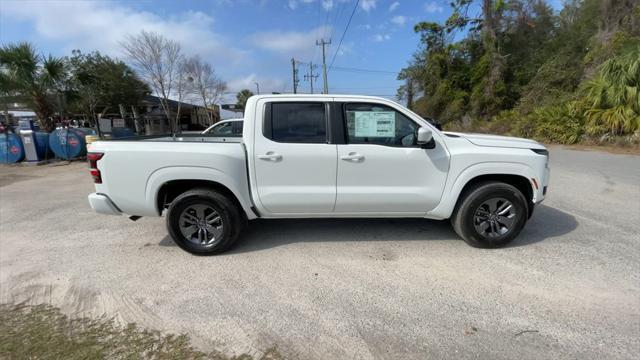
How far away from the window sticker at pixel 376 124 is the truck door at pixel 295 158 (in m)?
0.37

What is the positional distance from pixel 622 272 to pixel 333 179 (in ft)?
9.90

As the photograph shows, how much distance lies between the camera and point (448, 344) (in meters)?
2.21

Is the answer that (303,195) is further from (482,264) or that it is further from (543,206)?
(543,206)

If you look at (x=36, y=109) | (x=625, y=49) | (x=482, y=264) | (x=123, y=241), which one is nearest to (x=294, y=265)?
(x=482, y=264)

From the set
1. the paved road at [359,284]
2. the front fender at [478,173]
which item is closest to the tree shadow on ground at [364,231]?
the paved road at [359,284]

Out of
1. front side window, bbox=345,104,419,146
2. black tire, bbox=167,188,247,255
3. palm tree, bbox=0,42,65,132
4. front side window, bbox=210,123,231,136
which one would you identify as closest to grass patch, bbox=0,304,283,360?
black tire, bbox=167,188,247,255

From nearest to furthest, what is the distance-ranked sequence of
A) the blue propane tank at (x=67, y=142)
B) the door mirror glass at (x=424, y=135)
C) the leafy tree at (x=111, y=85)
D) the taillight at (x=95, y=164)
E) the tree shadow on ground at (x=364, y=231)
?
the door mirror glass at (x=424, y=135)
the taillight at (x=95, y=164)
the tree shadow on ground at (x=364, y=231)
the blue propane tank at (x=67, y=142)
the leafy tree at (x=111, y=85)

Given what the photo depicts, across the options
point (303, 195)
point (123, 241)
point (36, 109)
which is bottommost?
point (123, 241)

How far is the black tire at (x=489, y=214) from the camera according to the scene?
348cm

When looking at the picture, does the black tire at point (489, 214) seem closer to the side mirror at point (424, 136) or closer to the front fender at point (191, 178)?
the side mirror at point (424, 136)

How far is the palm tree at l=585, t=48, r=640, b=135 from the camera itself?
1141 cm

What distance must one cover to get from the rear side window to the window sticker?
393 millimetres

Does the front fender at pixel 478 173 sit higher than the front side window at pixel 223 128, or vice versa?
the front side window at pixel 223 128

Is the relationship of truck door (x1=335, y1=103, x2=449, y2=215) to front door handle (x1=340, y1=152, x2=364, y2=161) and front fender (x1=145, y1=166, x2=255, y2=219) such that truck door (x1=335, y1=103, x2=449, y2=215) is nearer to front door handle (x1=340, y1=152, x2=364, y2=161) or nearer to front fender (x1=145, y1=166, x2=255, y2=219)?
front door handle (x1=340, y1=152, x2=364, y2=161)
